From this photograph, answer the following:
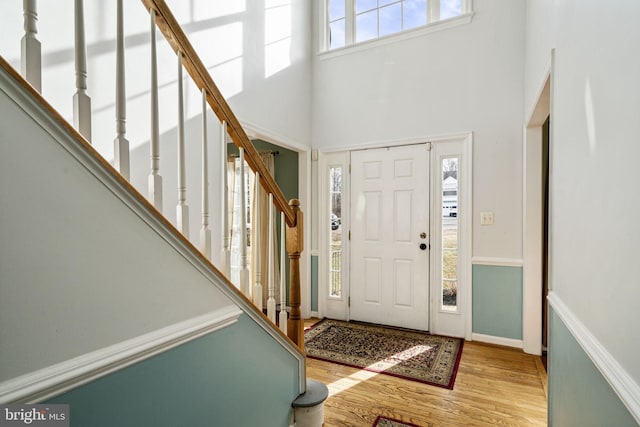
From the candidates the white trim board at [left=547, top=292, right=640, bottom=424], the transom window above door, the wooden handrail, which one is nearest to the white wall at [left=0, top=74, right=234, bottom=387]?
the wooden handrail

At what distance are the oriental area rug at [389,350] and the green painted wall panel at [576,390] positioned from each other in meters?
0.89

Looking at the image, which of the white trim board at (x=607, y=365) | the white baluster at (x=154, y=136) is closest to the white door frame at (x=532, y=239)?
the white trim board at (x=607, y=365)

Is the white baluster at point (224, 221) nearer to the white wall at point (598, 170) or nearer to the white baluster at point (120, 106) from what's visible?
the white baluster at point (120, 106)

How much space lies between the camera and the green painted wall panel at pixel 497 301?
9.80ft

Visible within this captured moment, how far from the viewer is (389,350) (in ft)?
9.54

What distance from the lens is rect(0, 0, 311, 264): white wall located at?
5.16ft

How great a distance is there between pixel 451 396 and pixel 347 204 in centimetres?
208

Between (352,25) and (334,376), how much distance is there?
139 inches

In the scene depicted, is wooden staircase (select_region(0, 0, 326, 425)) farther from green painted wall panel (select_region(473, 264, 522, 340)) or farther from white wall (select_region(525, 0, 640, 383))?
green painted wall panel (select_region(473, 264, 522, 340))

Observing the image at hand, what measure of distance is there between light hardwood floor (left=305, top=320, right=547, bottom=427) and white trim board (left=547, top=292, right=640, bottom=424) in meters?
1.03

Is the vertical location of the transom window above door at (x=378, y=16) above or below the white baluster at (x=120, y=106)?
above

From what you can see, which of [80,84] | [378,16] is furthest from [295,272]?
[378,16]

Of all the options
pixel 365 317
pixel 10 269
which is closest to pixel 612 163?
pixel 10 269

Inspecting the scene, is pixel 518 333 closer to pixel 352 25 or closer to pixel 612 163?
pixel 612 163
